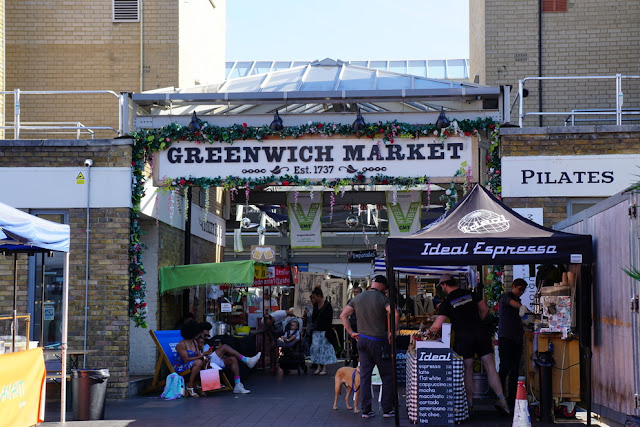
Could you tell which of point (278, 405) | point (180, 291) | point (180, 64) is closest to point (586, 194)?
point (278, 405)

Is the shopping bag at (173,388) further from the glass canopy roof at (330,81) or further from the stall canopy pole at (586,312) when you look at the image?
the stall canopy pole at (586,312)

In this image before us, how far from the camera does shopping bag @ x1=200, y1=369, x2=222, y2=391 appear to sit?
15.6m

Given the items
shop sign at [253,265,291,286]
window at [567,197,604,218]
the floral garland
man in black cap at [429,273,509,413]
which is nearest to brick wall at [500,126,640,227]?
window at [567,197,604,218]

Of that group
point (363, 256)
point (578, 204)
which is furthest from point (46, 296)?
point (363, 256)

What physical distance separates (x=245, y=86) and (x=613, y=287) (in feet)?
29.8

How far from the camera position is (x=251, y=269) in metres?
18.2

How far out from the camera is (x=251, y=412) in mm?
13094

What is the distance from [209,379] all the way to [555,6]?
12416mm

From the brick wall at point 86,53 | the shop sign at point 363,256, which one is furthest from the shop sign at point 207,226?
the shop sign at point 363,256

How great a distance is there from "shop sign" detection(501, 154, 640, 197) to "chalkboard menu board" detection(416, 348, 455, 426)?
4641 mm

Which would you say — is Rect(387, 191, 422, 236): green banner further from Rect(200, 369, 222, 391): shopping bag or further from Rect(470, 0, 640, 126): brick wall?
Rect(200, 369, 222, 391): shopping bag

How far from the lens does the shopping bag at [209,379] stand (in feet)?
51.1

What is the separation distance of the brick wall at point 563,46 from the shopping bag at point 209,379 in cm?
1005

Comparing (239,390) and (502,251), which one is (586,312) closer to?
(502,251)
